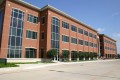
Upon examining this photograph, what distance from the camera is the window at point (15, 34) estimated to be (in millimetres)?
Result: 29977

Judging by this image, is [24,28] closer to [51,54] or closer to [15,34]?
[15,34]

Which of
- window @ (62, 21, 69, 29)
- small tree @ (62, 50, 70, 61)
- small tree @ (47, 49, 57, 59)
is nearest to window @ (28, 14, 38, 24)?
small tree @ (47, 49, 57, 59)

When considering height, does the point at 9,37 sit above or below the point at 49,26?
below

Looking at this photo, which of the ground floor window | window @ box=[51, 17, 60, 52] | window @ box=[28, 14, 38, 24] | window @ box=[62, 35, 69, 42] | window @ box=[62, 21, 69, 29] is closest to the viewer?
the ground floor window

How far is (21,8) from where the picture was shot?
109 feet

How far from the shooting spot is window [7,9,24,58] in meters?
30.0

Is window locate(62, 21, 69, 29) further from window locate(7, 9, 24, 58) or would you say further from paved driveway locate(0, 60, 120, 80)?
paved driveway locate(0, 60, 120, 80)

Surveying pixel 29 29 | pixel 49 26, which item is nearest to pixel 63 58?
pixel 49 26

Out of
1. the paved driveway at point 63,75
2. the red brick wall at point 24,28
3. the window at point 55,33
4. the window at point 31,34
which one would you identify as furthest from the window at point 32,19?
the paved driveway at point 63,75

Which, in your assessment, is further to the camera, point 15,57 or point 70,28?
point 70,28

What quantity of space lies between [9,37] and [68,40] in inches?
773

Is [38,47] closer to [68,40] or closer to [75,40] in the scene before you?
[68,40]

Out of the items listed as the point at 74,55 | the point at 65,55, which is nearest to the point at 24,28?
the point at 65,55

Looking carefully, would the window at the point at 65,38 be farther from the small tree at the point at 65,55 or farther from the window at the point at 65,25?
the small tree at the point at 65,55
